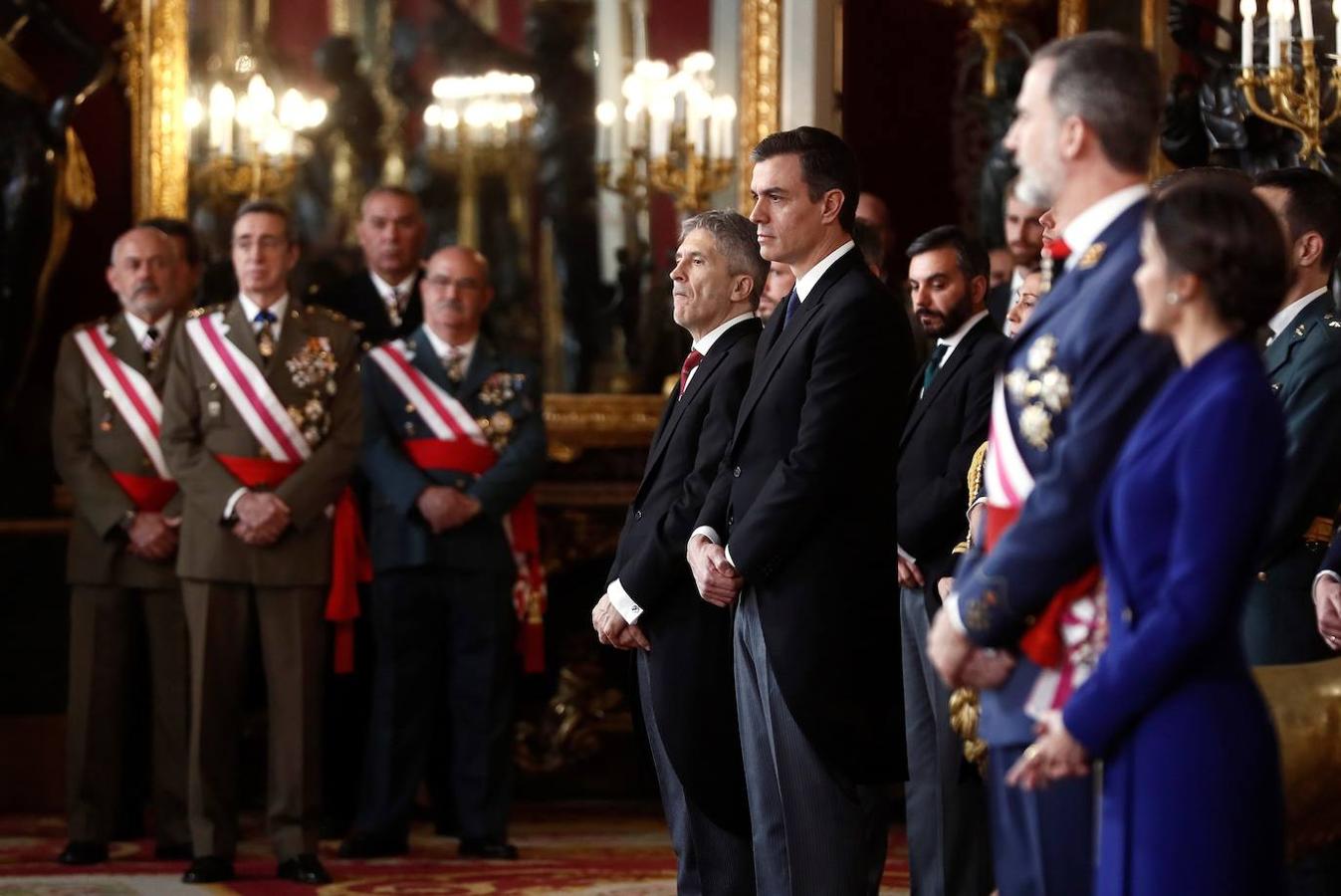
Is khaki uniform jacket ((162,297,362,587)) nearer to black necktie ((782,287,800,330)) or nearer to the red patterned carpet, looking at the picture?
the red patterned carpet

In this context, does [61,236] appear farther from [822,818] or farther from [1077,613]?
[1077,613]

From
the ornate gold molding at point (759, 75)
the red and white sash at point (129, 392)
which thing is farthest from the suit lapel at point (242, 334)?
the ornate gold molding at point (759, 75)

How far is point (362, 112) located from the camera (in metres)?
6.20

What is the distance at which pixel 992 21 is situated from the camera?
20.2 ft

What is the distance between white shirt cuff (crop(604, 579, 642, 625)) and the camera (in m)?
3.72

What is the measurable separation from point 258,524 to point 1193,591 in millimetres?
3096

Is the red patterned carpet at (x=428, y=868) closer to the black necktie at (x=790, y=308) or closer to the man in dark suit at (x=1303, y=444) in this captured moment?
the man in dark suit at (x=1303, y=444)

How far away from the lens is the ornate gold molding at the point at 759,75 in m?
6.14

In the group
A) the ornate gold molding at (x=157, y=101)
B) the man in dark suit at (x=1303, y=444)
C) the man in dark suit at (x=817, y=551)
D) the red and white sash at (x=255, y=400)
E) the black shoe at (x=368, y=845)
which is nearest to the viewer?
the man in dark suit at (x=817, y=551)

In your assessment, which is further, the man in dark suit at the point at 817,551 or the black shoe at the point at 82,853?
the black shoe at the point at 82,853

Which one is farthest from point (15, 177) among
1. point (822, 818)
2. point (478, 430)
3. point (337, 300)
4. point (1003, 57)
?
point (822, 818)

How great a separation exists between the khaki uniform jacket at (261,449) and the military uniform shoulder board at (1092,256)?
115 inches

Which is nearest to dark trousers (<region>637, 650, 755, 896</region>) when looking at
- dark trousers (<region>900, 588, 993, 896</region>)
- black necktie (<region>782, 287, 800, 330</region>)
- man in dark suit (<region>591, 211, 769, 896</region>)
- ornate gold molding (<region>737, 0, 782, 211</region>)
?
man in dark suit (<region>591, 211, 769, 896</region>)

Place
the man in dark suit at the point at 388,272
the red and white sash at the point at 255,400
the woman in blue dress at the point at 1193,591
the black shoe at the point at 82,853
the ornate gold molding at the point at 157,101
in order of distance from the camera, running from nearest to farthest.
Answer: the woman in blue dress at the point at 1193,591 < the red and white sash at the point at 255,400 < the black shoe at the point at 82,853 < the man in dark suit at the point at 388,272 < the ornate gold molding at the point at 157,101
